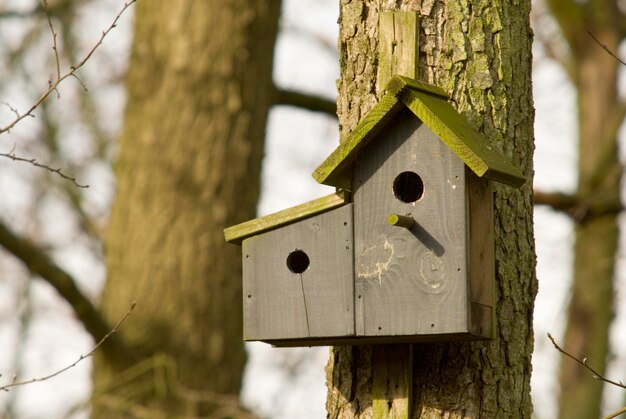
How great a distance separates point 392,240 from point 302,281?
0.30 metres

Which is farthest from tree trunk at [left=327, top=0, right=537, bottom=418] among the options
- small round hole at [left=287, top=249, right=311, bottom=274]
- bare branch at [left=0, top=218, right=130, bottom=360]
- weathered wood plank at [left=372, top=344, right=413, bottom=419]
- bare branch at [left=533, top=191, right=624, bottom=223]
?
bare branch at [left=533, top=191, right=624, bottom=223]

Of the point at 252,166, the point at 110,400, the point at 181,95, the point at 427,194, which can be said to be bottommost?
the point at 110,400

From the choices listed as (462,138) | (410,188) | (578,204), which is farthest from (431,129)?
(578,204)

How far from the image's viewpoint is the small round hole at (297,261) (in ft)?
9.82

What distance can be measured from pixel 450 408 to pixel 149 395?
2456 millimetres

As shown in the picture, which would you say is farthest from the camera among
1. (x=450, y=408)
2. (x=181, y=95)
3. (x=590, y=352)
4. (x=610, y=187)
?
(x=590, y=352)

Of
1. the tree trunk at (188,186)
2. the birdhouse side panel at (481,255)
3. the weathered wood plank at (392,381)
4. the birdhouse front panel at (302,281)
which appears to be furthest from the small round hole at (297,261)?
the tree trunk at (188,186)

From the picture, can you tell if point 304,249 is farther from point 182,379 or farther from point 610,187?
point 610,187

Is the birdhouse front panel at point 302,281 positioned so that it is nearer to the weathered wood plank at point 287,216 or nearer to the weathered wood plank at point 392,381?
the weathered wood plank at point 287,216

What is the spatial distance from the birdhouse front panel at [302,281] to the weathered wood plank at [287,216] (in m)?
0.02

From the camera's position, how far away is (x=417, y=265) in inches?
109

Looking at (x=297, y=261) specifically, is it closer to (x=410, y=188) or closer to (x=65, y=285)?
(x=410, y=188)

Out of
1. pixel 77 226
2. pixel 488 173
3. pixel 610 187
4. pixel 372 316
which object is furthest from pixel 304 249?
pixel 77 226

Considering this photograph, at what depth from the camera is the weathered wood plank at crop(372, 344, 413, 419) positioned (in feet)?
9.41
